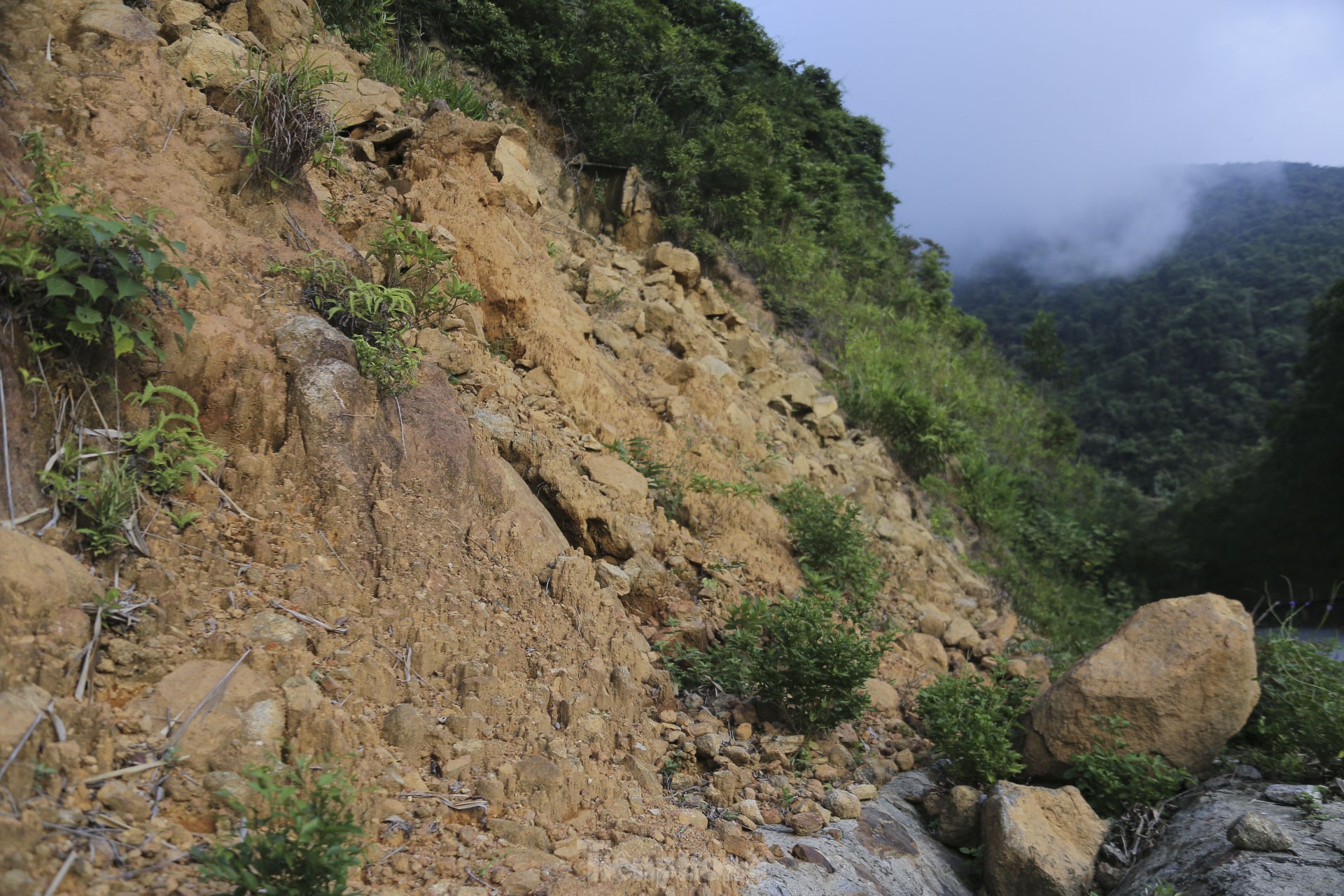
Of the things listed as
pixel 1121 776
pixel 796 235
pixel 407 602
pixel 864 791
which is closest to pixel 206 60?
pixel 407 602

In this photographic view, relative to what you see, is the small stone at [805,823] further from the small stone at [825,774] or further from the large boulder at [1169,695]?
the large boulder at [1169,695]

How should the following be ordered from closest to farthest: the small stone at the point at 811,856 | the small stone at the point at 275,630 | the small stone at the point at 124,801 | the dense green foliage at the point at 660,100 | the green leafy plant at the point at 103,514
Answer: the small stone at the point at 124,801, the green leafy plant at the point at 103,514, the small stone at the point at 275,630, the small stone at the point at 811,856, the dense green foliage at the point at 660,100

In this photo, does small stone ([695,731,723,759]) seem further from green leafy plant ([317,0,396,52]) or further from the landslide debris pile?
green leafy plant ([317,0,396,52])

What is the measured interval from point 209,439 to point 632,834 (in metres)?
2.17

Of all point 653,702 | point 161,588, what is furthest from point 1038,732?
point 161,588

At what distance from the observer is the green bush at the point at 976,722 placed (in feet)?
13.5

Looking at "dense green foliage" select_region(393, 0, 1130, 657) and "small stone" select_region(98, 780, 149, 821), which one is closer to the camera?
"small stone" select_region(98, 780, 149, 821)

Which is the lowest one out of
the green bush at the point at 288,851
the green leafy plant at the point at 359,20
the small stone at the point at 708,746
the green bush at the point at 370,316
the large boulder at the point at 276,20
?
the small stone at the point at 708,746

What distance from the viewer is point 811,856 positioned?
10.5ft

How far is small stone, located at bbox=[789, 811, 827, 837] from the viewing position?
3391 millimetres

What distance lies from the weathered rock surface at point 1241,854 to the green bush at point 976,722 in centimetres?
70

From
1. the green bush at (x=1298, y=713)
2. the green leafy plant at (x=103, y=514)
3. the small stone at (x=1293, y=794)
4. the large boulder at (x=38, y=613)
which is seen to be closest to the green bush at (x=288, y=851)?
the large boulder at (x=38, y=613)

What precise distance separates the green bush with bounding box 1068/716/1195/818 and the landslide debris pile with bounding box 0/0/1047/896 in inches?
35.2

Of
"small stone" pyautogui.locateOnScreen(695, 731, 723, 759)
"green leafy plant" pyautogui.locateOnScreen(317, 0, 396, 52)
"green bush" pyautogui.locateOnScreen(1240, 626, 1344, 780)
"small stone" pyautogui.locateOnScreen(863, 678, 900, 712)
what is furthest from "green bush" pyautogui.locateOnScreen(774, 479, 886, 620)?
"green leafy plant" pyautogui.locateOnScreen(317, 0, 396, 52)
